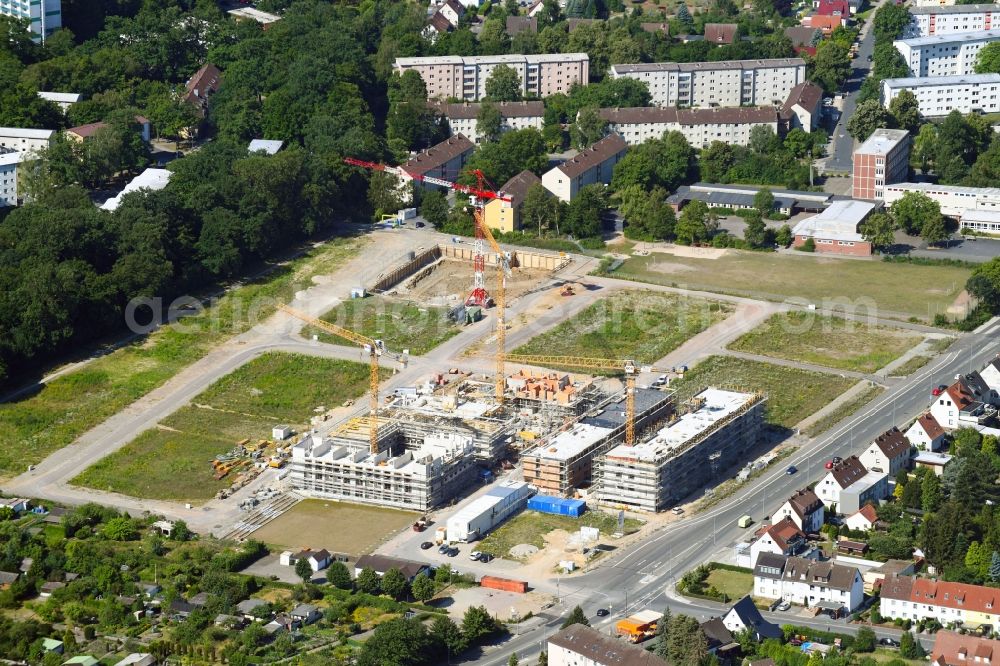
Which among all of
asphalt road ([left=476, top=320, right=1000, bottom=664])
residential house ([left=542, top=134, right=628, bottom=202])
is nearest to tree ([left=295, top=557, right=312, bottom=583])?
asphalt road ([left=476, top=320, right=1000, bottom=664])

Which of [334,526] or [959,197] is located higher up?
[959,197]

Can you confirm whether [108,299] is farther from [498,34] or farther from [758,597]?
[498,34]

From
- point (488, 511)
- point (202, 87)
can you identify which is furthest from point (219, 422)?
point (202, 87)

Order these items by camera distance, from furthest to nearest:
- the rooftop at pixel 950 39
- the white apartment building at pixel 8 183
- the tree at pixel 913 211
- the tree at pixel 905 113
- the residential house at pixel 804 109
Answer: the rooftop at pixel 950 39, the residential house at pixel 804 109, the tree at pixel 905 113, the white apartment building at pixel 8 183, the tree at pixel 913 211

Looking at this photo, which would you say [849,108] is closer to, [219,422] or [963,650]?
[219,422]

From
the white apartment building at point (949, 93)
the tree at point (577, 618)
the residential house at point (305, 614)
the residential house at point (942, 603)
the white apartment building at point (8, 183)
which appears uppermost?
the white apartment building at point (949, 93)

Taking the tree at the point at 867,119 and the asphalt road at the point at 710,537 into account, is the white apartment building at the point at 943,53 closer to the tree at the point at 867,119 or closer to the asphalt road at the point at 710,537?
the tree at the point at 867,119

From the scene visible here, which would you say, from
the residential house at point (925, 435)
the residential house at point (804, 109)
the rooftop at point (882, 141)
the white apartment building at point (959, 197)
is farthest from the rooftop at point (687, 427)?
the residential house at point (804, 109)
